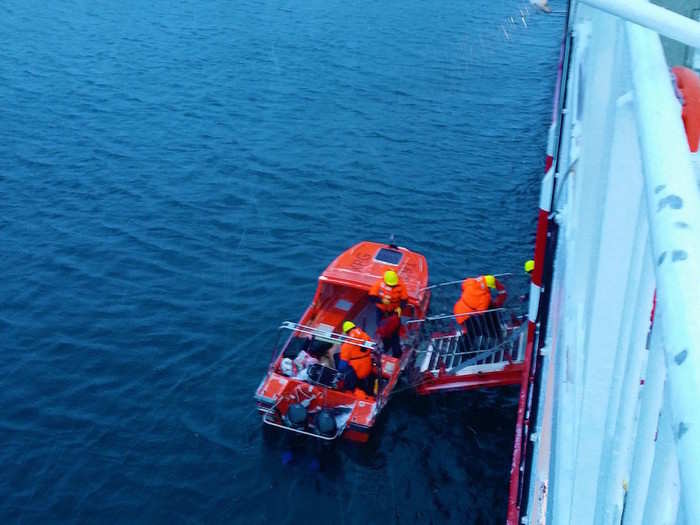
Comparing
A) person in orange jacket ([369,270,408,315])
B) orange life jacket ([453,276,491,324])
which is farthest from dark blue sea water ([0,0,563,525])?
orange life jacket ([453,276,491,324])

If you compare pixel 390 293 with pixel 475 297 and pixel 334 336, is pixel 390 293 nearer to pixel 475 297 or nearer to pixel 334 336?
pixel 334 336

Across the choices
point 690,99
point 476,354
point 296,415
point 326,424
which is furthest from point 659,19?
point 476,354

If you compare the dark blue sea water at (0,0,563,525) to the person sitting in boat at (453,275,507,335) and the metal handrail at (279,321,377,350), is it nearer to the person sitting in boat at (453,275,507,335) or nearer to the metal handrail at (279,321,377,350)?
the person sitting in boat at (453,275,507,335)

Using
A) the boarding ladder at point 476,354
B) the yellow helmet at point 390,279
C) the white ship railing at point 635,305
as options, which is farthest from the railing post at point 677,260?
the yellow helmet at point 390,279

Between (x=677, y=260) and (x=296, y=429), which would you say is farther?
(x=296, y=429)

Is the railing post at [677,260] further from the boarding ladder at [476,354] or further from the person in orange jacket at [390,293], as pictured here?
the person in orange jacket at [390,293]
